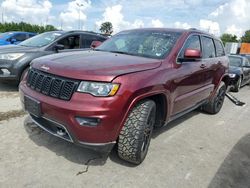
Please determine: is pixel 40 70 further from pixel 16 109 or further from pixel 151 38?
pixel 16 109

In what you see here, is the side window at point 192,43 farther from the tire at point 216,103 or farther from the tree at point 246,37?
the tree at point 246,37

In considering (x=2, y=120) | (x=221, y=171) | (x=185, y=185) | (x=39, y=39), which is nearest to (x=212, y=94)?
(x=221, y=171)

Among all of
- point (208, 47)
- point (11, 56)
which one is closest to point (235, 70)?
point (208, 47)

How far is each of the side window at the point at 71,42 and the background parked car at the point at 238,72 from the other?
17.8 feet

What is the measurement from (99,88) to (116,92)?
0.19 meters

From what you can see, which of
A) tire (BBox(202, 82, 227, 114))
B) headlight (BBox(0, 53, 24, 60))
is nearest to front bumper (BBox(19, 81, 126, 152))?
tire (BBox(202, 82, 227, 114))

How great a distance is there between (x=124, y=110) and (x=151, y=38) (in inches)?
68.6

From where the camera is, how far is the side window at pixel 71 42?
23.8 feet

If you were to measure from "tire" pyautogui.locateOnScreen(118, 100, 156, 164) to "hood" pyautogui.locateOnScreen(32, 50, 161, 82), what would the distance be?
484 mm

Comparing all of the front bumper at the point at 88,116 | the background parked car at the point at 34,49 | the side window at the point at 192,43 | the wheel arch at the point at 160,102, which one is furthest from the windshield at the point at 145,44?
the background parked car at the point at 34,49

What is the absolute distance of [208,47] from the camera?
5211 millimetres

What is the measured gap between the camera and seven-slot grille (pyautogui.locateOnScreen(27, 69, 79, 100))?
2.81 meters

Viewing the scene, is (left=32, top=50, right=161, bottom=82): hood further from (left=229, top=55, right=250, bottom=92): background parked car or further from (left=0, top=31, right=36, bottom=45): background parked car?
(left=0, top=31, right=36, bottom=45): background parked car

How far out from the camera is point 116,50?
4.19 meters
